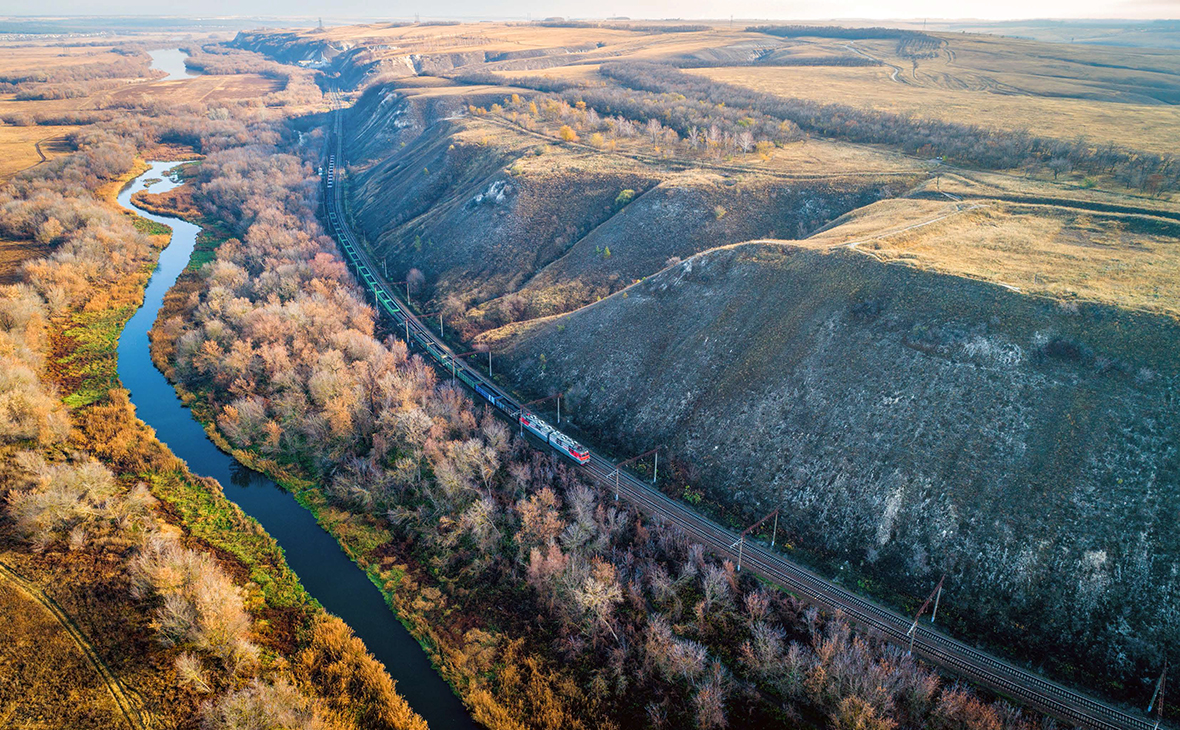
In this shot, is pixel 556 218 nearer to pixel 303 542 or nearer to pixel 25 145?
pixel 303 542

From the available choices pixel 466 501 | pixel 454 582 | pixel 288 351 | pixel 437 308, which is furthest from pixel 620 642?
pixel 437 308

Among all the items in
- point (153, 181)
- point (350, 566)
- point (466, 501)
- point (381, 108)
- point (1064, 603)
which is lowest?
point (350, 566)

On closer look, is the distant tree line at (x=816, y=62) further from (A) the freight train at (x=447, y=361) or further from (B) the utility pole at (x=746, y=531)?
(B) the utility pole at (x=746, y=531)

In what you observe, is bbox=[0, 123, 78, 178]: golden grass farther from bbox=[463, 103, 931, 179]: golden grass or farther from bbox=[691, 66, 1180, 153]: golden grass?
bbox=[691, 66, 1180, 153]: golden grass

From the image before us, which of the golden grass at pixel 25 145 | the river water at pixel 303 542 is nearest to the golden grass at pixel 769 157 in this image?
the river water at pixel 303 542

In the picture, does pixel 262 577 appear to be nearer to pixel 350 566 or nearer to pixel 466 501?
pixel 350 566

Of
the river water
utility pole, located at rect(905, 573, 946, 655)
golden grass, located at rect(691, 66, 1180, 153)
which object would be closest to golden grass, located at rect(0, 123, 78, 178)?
the river water
